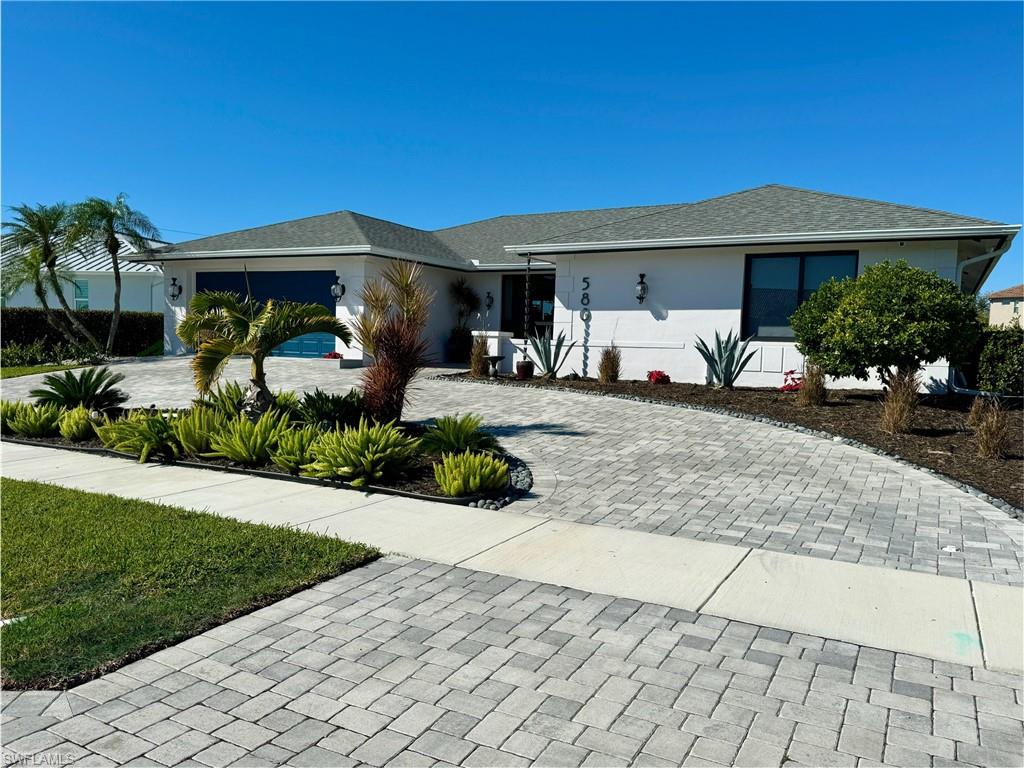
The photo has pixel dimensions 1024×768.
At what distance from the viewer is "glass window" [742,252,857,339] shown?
16031 millimetres

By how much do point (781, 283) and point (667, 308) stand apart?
2784 mm

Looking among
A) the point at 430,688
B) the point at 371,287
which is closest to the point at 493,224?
the point at 371,287

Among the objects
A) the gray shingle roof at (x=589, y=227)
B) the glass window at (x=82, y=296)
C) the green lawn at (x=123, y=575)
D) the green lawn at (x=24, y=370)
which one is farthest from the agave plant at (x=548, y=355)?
the glass window at (x=82, y=296)

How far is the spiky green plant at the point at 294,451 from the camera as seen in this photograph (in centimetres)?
800

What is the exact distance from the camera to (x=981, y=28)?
11656mm

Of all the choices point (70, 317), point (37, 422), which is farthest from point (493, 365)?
point (70, 317)

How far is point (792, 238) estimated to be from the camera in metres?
15.5

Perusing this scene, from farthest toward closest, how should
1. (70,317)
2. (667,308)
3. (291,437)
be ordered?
(70,317), (667,308), (291,437)

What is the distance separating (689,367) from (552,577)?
1343cm

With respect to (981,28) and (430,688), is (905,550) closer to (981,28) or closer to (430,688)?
(430,688)

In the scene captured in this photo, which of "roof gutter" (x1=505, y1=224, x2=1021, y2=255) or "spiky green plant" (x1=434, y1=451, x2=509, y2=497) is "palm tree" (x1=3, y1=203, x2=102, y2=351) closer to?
"roof gutter" (x1=505, y1=224, x2=1021, y2=255)

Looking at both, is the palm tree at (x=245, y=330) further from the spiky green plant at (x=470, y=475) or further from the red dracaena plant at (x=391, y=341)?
the spiky green plant at (x=470, y=475)

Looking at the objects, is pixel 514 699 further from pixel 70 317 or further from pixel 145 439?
pixel 70 317

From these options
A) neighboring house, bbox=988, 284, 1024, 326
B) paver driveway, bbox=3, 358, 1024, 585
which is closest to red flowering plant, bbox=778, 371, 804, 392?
paver driveway, bbox=3, 358, 1024, 585
